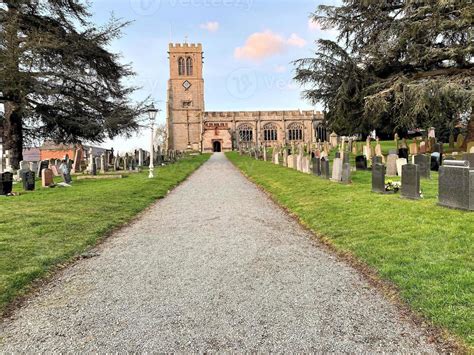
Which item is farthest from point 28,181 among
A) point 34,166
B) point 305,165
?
point 305,165

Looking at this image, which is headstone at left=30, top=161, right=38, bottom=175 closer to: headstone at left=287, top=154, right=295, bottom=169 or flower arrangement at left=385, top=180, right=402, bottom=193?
headstone at left=287, top=154, right=295, bottom=169

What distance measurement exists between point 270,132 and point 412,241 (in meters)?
81.0

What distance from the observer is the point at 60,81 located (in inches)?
855

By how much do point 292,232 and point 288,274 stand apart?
2.47m

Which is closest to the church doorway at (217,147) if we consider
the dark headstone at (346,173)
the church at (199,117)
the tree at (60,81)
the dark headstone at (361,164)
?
the church at (199,117)

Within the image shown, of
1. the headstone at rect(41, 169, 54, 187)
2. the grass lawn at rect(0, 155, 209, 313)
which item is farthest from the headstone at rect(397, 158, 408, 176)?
the headstone at rect(41, 169, 54, 187)

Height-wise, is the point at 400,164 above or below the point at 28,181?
above

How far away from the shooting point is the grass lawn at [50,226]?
4.88m

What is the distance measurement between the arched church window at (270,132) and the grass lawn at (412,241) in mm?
75268

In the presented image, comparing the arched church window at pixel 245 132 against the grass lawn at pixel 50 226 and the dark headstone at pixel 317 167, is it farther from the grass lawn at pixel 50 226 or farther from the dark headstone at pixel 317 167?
the grass lawn at pixel 50 226

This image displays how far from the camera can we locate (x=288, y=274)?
186 inches

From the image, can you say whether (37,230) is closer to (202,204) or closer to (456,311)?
(202,204)

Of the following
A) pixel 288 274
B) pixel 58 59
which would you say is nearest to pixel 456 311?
pixel 288 274

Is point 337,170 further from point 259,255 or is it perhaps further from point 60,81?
point 60,81
